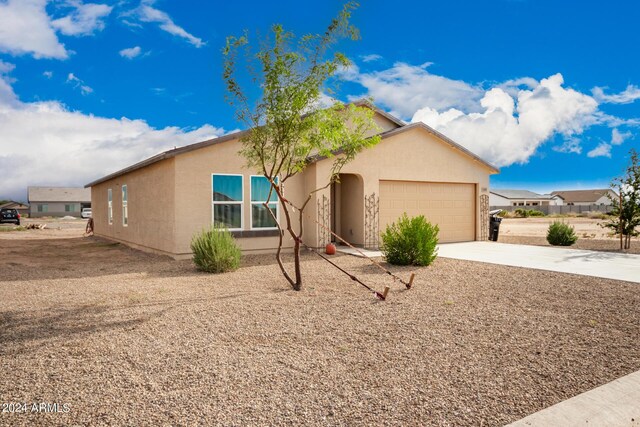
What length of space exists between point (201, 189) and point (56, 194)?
72976 millimetres

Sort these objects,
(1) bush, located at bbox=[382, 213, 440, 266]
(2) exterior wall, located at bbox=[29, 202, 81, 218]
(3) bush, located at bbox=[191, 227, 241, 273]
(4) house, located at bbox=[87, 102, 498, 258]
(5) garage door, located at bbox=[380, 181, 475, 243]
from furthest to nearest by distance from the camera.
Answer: (2) exterior wall, located at bbox=[29, 202, 81, 218], (5) garage door, located at bbox=[380, 181, 475, 243], (4) house, located at bbox=[87, 102, 498, 258], (1) bush, located at bbox=[382, 213, 440, 266], (3) bush, located at bbox=[191, 227, 241, 273]

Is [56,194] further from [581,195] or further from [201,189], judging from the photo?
[581,195]

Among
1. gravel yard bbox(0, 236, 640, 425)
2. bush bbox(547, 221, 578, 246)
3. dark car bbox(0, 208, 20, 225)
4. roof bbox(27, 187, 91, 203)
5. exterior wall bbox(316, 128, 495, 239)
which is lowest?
gravel yard bbox(0, 236, 640, 425)

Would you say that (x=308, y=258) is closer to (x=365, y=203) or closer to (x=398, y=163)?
(x=365, y=203)

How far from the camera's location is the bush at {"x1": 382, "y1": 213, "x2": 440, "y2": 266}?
10.7 meters

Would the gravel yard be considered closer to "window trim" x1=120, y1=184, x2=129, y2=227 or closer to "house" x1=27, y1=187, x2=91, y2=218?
"window trim" x1=120, y1=184, x2=129, y2=227

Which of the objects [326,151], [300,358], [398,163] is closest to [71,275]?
[326,151]

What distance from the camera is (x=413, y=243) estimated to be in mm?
10742

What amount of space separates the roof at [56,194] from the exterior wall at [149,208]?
2414 inches

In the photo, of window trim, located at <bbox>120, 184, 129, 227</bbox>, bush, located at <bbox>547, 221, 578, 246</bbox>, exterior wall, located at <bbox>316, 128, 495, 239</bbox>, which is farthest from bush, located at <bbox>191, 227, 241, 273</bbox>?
bush, located at <bbox>547, 221, 578, 246</bbox>

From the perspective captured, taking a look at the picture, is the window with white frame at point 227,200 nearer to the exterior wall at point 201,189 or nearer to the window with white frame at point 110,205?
the exterior wall at point 201,189

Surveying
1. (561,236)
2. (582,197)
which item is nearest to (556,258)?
(561,236)

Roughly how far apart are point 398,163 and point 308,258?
524 centimetres

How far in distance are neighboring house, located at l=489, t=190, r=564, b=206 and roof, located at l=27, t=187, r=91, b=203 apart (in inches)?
2903
